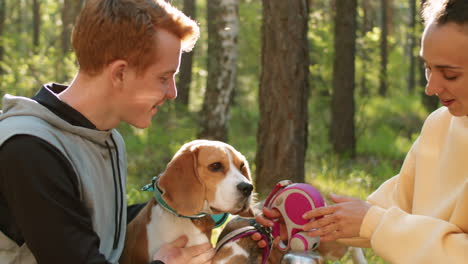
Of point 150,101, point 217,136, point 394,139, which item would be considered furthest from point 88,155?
point 394,139

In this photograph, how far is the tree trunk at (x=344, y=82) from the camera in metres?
10.7

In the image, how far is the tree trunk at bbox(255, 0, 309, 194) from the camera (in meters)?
5.77

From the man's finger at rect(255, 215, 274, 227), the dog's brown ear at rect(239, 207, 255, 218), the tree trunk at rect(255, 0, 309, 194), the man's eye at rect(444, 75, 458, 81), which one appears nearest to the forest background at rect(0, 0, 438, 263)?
the tree trunk at rect(255, 0, 309, 194)

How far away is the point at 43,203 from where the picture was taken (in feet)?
7.43

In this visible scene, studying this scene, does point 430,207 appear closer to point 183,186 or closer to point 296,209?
point 296,209

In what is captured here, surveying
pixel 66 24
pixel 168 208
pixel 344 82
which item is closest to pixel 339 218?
pixel 168 208

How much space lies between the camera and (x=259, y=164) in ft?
19.9

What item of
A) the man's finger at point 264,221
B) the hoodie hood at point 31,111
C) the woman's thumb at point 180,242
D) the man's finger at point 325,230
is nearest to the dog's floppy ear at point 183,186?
the woman's thumb at point 180,242

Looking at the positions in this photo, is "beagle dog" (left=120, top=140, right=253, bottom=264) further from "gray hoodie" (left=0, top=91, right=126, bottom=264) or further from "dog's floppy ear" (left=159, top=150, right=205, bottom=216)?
"gray hoodie" (left=0, top=91, right=126, bottom=264)

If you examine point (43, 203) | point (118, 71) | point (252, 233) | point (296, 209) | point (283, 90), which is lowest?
point (252, 233)

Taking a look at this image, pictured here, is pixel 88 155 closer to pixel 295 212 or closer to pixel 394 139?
pixel 295 212

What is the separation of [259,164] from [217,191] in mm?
2870

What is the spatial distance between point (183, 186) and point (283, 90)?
2.92 meters

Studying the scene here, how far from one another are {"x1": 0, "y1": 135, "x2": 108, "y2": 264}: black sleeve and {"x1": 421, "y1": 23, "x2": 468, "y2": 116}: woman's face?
166 centimetres
